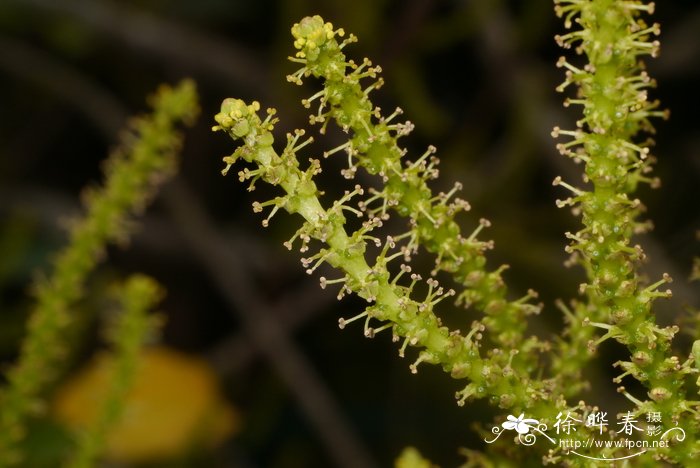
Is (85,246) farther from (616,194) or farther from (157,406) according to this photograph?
(157,406)

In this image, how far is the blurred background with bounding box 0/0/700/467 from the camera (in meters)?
2.76

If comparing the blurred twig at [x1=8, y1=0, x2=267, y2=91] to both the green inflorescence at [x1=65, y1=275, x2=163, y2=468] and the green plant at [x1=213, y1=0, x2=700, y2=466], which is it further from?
the green plant at [x1=213, y1=0, x2=700, y2=466]

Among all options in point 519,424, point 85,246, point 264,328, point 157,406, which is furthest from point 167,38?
point 519,424

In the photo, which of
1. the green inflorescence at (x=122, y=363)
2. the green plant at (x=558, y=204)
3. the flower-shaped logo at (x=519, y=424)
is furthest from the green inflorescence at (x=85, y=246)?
the flower-shaped logo at (x=519, y=424)

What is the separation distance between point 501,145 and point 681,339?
113 centimetres

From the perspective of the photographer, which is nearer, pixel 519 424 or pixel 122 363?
pixel 519 424

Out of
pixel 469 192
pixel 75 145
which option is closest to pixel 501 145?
pixel 469 192

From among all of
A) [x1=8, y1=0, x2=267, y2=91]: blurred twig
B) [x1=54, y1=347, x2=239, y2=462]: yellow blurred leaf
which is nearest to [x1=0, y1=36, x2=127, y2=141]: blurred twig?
[x1=8, y1=0, x2=267, y2=91]: blurred twig

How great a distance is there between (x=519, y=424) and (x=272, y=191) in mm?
2292

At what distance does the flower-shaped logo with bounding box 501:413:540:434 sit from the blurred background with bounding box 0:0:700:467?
5.12 ft

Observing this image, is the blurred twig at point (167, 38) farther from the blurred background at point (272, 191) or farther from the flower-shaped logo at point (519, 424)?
the flower-shaped logo at point (519, 424)

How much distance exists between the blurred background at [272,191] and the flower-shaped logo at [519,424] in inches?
61.4

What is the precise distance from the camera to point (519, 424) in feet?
2.96

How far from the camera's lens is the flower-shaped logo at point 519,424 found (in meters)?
0.88
